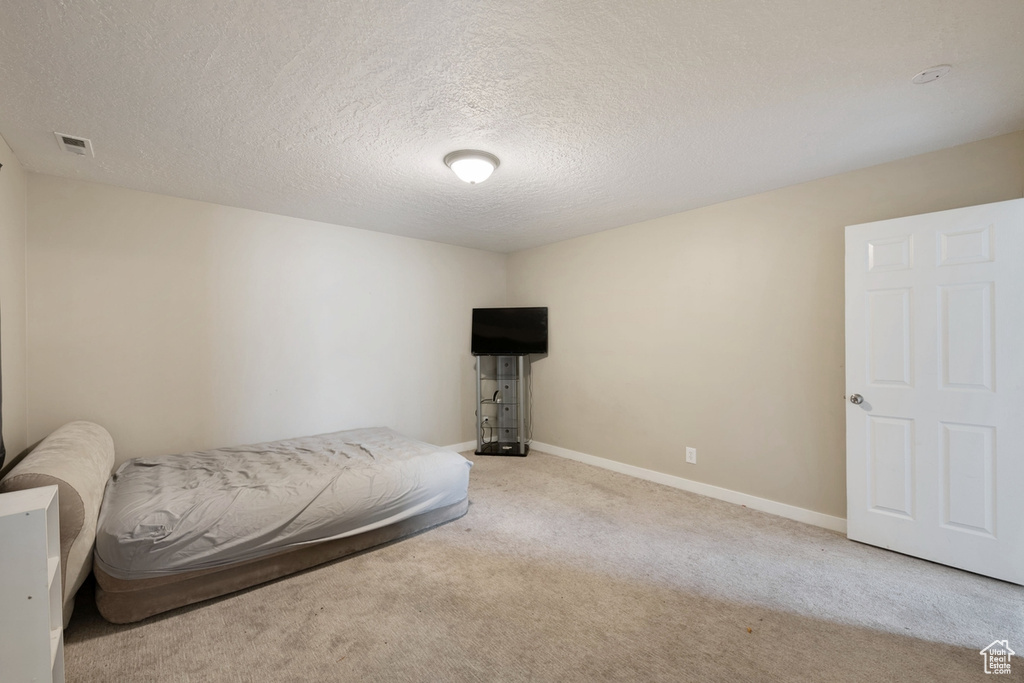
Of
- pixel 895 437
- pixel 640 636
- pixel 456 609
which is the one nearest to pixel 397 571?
pixel 456 609

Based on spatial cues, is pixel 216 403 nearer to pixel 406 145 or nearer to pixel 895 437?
pixel 406 145

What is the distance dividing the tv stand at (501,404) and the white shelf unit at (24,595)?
3.69 meters

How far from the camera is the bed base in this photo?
1.92 meters

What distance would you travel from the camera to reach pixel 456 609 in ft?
6.77

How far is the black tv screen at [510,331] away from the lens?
15.8ft

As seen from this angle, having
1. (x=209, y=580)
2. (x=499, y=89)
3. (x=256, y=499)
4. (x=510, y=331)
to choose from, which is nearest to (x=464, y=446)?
(x=510, y=331)

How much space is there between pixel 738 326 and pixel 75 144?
4.49 meters

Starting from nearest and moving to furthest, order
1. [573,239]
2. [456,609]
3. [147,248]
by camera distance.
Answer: [456,609] → [147,248] → [573,239]

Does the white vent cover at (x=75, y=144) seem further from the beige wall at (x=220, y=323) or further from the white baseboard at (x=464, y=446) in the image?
the white baseboard at (x=464, y=446)

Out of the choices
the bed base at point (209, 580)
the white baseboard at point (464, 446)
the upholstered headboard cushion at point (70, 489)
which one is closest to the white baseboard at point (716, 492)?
the white baseboard at point (464, 446)

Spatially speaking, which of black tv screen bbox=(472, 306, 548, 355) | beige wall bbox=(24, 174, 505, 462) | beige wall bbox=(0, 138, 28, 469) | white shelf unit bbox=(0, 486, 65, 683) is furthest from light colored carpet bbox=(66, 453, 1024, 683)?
black tv screen bbox=(472, 306, 548, 355)

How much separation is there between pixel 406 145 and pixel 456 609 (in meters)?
2.49

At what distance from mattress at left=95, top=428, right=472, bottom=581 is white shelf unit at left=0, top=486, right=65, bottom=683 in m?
0.67

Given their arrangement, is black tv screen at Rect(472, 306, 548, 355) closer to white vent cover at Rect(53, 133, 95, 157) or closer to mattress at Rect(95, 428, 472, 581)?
mattress at Rect(95, 428, 472, 581)
